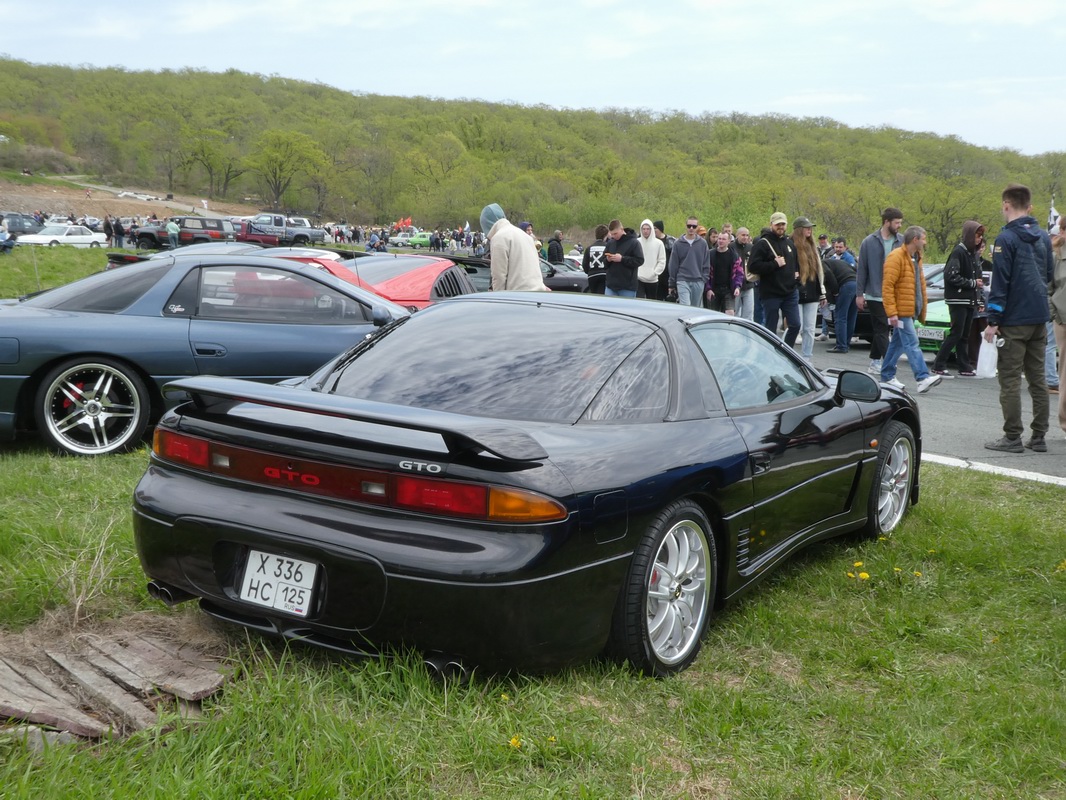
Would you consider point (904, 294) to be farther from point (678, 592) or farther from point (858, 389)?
point (678, 592)

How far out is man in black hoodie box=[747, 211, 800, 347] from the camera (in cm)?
1064

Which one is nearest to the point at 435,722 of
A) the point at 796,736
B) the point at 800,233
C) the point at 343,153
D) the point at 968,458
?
the point at 796,736

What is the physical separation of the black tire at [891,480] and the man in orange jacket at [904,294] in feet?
15.4

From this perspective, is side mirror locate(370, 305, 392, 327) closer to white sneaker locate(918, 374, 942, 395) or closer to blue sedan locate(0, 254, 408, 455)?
blue sedan locate(0, 254, 408, 455)

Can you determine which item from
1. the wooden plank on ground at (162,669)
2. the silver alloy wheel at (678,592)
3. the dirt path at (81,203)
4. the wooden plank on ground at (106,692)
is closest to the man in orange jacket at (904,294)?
the silver alloy wheel at (678,592)

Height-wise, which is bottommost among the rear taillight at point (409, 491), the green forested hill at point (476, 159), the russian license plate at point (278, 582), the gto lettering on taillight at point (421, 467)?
the russian license plate at point (278, 582)

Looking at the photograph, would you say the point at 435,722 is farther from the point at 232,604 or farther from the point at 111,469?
the point at 111,469

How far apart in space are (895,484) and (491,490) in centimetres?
313

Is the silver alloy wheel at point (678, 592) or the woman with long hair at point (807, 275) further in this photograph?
the woman with long hair at point (807, 275)

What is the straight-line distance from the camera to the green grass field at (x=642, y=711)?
241 centimetres

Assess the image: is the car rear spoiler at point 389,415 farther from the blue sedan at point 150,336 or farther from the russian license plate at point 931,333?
the russian license plate at point 931,333

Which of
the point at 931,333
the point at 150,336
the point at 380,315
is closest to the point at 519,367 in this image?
the point at 380,315

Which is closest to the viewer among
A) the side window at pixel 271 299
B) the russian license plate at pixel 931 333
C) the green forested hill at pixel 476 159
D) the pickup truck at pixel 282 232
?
the side window at pixel 271 299

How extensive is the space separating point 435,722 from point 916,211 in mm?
87671
